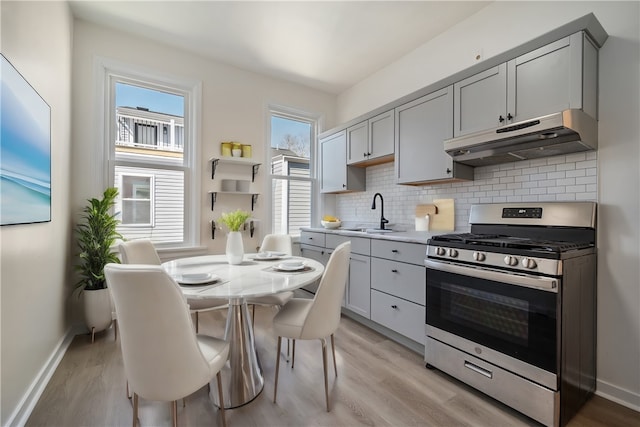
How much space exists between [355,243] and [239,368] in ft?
5.21

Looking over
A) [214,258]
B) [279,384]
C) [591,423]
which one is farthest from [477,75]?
[279,384]

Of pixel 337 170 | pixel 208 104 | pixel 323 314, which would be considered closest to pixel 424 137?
pixel 337 170

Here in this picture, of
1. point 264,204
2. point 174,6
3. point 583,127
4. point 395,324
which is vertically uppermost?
point 174,6

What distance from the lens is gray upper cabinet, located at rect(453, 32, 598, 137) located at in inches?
67.7

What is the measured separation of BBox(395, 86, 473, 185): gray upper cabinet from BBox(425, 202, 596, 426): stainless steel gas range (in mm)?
645

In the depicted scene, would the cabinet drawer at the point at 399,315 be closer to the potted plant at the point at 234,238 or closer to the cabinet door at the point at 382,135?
the potted plant at the point at 234,238

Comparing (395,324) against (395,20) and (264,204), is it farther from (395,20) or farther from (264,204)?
(395,20)

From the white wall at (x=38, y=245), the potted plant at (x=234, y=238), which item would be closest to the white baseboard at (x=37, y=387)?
the white wall at (x=38, y=245)

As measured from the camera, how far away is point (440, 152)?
2.49 metres

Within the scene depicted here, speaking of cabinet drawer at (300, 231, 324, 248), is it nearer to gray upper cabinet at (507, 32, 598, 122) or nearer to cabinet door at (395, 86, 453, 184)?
cabinet door at (395, 86, 453, 184)

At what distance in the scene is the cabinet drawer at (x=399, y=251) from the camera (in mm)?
2279

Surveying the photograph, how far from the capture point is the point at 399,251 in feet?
8.04

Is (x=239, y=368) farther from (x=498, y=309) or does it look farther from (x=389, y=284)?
(x=498, y=309)

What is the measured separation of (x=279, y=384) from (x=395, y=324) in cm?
109
